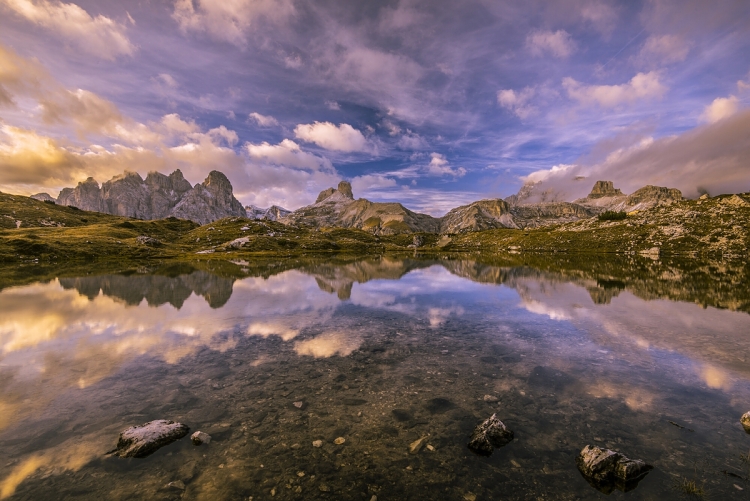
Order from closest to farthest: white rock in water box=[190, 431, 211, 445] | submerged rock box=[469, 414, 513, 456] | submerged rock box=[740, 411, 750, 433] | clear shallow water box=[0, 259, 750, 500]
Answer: clear shallow water box=[0, 259, 750, 500] → submerged rock box=[469, 414, 513, 456] → white rock in water box=[190, 431, 211, 445] → submerged rock box=[740, 411, 750, 433]

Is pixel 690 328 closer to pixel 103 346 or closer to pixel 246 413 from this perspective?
pixel 246 413

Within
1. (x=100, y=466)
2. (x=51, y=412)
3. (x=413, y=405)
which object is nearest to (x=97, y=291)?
(x=51, y=412)

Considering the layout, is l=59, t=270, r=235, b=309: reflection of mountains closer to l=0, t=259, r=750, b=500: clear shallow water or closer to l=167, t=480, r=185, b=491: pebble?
l=0, t=259, r=750, b=500: clear shallow water

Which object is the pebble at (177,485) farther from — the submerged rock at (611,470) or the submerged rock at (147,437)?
the submerged rock at (611,470)

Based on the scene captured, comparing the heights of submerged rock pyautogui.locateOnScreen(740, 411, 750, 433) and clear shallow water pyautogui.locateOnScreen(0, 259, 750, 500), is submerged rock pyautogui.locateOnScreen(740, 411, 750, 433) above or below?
above

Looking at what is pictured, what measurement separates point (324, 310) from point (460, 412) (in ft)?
84.3

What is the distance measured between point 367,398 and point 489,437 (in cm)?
680

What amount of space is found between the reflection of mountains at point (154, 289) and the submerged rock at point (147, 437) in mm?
29133

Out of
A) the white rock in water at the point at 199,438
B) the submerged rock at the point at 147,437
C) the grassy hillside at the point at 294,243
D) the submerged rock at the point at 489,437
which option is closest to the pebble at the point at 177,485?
the white rock in water at the point at 199,438

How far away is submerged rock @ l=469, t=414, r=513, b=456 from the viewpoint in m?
13.3

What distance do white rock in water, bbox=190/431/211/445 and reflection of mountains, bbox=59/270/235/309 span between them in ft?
98.6

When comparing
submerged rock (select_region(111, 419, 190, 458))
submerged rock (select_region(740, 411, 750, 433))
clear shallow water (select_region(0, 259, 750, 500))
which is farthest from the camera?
submerged rock (select_region(740, 411, 750, 433))

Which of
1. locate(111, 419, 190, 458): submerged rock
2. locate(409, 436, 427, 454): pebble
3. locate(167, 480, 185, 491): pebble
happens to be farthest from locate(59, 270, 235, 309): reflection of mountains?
locate(409, 436, 427, 454): pebble

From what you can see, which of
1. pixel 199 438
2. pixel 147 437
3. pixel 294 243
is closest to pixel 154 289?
pixel 147 437
